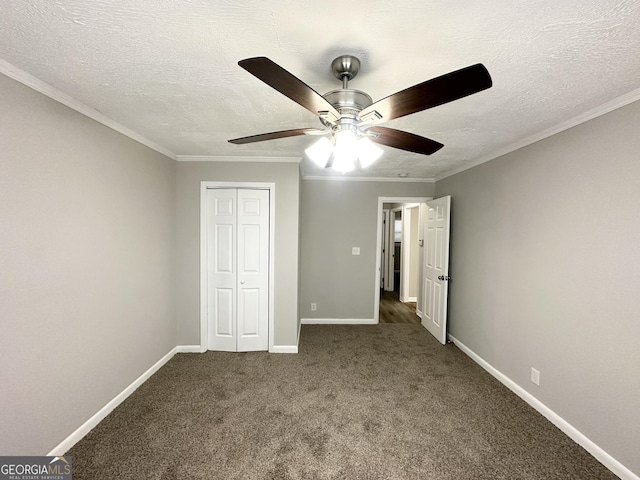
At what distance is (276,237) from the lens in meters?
3.26

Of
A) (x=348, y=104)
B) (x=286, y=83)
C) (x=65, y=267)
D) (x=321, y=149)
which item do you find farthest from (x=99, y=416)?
(x=348, y=104)

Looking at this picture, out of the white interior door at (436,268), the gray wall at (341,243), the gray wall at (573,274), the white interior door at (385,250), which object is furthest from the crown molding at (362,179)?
the white interior door at (385,250)

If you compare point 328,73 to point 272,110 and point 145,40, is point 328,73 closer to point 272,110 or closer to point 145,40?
point 272,110

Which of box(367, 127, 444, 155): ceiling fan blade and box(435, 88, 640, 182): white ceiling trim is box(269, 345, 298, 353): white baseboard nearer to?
box(367, 127, 444, 155): ceiling fan blade

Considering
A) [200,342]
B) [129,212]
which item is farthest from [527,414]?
[129,212]

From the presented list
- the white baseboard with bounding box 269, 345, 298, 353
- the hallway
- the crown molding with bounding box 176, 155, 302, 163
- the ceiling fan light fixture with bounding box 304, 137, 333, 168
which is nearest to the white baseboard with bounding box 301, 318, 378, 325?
the hallway

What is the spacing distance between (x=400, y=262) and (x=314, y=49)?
531 centimetres

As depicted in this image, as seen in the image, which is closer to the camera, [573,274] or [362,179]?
[573,274]

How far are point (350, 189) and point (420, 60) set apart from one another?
9.78ft

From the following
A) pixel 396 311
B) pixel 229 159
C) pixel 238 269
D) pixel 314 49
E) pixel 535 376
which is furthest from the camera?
pixel 396 311

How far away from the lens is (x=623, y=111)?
1.69m

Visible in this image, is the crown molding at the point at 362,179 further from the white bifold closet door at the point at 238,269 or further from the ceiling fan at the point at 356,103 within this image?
the ceiling fan at the point at 356,103

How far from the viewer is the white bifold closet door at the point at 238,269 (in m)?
3.25

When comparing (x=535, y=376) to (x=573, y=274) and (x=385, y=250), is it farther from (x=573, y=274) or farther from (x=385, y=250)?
(x=385, y=250)
